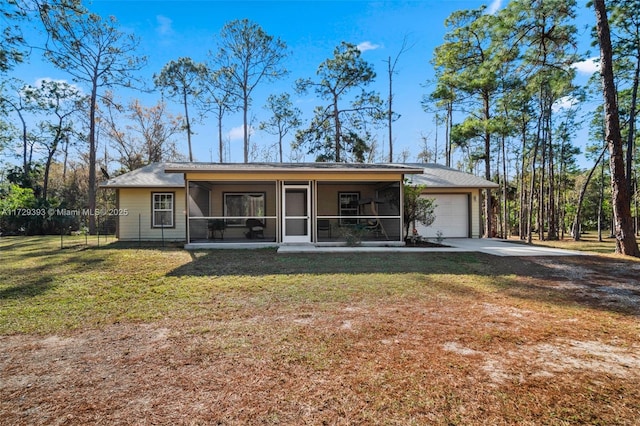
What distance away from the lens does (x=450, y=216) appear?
13.6 meters

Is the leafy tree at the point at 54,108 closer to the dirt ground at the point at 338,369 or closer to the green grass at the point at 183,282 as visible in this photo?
the green grass at the point at 183,282

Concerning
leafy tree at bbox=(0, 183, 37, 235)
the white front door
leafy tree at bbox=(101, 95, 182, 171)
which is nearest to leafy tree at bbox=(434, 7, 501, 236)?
the white front door

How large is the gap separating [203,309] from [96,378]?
1751 mm

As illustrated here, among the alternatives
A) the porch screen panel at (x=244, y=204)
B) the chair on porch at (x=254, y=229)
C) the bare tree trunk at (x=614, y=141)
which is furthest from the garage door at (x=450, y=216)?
the porch screen panel at (x=244, y=204)

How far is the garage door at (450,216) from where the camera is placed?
44.6 feet

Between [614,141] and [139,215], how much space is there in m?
16.0

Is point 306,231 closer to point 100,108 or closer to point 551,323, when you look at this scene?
point 551,323

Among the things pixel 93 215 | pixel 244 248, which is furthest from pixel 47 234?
pixel 244 248

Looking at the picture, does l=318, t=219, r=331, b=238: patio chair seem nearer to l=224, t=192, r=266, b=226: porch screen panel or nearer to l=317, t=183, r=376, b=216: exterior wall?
l=317, t=183, r=376, b=216: exterior wall

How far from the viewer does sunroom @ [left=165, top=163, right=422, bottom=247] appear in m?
10.2

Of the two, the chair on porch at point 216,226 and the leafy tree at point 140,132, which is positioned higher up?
the leafy tree at point 140,132

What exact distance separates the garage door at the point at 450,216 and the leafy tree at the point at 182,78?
18.5 m

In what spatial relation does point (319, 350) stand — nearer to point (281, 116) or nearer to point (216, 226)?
point (216, 226)

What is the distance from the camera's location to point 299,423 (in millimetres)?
1921
